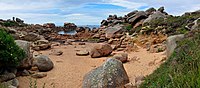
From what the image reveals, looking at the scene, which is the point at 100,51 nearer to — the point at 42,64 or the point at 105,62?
the point at 42,64

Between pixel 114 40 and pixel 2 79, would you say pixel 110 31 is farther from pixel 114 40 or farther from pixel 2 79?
pixel 2 79

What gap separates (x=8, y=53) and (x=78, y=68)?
4197 mm

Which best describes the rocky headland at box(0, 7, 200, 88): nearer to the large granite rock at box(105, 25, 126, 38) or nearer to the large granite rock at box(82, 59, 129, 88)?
the large granite rock at box(82, 59, 129, 88)

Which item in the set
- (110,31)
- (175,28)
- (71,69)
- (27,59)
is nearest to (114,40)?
(110,31)

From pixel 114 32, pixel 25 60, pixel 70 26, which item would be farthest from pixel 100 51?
pixel 70 26

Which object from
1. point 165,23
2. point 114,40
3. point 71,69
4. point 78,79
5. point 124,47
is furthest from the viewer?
point 114,40

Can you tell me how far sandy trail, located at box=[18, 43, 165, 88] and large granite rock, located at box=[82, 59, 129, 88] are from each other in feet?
2.67

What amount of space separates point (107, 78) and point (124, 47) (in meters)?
10.4

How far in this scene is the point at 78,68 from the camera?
588 inches

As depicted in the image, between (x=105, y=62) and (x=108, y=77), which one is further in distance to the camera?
(x=105, y=62)

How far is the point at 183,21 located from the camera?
21.4 meters

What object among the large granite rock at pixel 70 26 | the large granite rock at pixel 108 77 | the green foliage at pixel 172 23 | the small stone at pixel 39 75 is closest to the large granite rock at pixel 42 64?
the small stone at pixel 39 75

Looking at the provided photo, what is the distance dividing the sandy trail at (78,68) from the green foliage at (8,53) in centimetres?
90

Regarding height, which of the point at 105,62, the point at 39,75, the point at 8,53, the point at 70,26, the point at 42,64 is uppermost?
the point at 8,53
